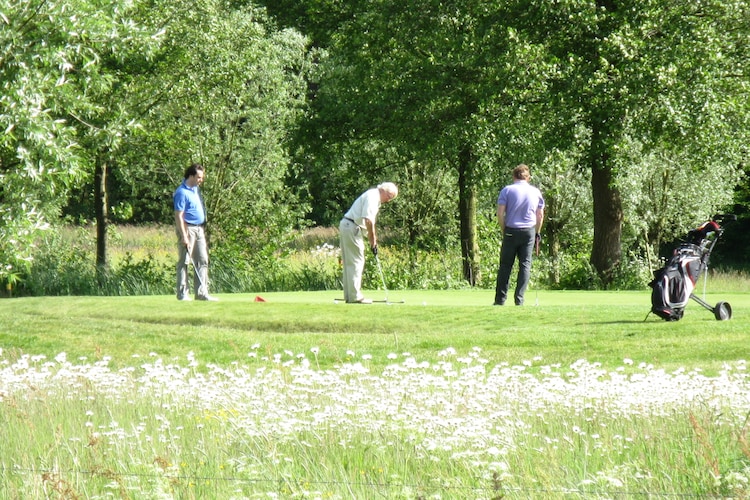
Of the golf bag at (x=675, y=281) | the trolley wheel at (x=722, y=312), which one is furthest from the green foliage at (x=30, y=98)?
the trolley wheel at (x=722, y=312)

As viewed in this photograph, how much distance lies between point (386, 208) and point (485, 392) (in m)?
24.6

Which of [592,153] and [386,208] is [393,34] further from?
[386,208]

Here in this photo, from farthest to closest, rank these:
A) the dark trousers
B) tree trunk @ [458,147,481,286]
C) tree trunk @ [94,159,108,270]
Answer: tree trunk @ [94,159,108,270]
tree trunk @ [458,147,481,286]
the dark trousers

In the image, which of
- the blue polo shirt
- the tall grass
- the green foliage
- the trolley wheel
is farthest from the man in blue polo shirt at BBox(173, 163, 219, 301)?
the trolley wheel

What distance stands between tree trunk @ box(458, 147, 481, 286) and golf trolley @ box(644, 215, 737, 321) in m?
11.2

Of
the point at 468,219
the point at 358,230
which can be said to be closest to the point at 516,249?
the point at 358,230

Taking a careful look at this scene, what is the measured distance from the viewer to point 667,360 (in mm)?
10961

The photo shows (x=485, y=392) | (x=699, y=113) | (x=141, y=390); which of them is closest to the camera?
(x=485, y=392)

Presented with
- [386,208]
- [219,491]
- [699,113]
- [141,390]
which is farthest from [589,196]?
[219,491]

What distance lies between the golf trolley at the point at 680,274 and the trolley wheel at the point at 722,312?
514mm

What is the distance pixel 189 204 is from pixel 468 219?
12.1 meters

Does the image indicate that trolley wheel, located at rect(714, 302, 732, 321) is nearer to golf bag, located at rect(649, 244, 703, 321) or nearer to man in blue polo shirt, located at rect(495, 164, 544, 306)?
golf bag, located at rect(649, 244, 703, 321)

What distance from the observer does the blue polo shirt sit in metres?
14.9

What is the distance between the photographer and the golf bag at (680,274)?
12617 mm
